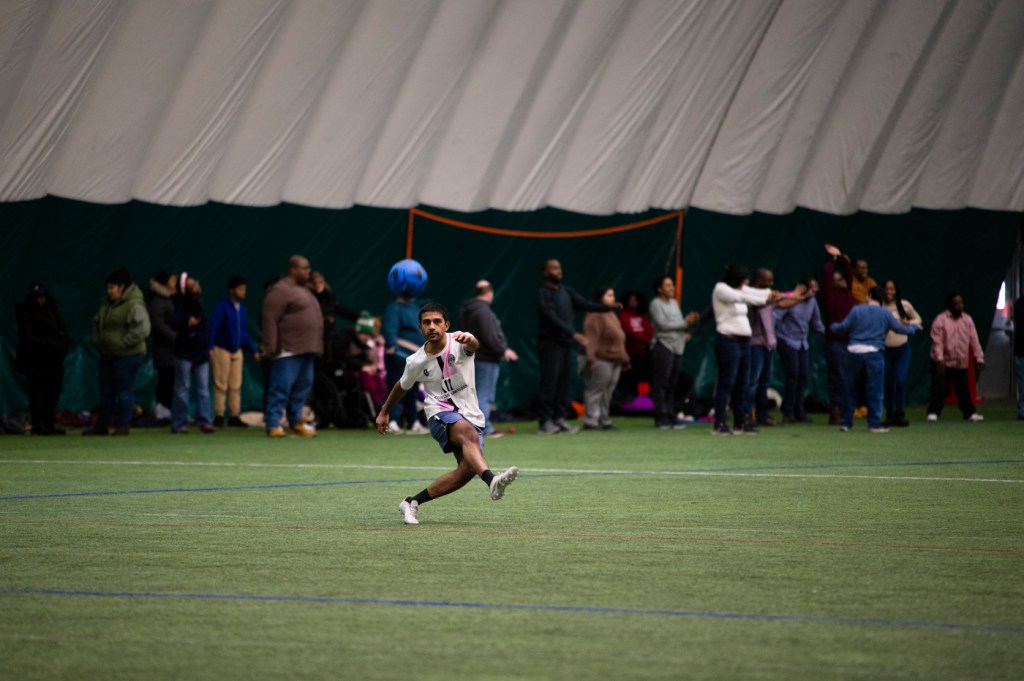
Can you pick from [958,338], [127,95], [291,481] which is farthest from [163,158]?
[958,338]

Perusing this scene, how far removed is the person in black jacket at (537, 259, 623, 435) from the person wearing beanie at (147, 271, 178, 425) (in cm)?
492

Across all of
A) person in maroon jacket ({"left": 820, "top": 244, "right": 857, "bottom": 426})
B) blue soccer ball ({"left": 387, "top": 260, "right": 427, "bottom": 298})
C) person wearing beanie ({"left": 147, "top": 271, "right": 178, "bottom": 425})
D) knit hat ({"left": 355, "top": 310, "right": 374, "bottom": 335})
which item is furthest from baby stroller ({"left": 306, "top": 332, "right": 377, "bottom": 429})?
blue soccer ball ({"left": 387, "top": 260, "right": 427, "bottom": 298})

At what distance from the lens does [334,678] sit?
4.81 meters

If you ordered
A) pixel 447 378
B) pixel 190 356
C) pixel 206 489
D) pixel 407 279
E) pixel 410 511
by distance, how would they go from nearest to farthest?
pixel 410 511 → pixel 447 378 → pixel 407 279 → pixel 206 489 → pixel 190 356

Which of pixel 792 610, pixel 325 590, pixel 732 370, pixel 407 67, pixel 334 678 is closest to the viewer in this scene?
pixel 334 678

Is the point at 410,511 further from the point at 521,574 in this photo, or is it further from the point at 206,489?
the point at 206,489

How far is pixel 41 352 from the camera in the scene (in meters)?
19.2

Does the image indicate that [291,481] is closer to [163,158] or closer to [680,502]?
[680,502]

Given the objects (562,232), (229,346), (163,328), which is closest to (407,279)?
(163,328)

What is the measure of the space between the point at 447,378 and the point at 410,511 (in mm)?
859

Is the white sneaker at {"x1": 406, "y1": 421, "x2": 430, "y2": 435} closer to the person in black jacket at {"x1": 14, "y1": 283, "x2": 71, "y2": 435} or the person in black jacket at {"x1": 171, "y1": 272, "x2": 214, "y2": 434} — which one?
the person in black jacket at {"x1": 171, "y1": 272, "x2": 214, "y2": 434}

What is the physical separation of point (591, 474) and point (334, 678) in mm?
8572

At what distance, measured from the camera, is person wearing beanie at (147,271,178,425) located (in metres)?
20.3

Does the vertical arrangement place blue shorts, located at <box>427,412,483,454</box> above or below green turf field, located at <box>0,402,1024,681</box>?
above
